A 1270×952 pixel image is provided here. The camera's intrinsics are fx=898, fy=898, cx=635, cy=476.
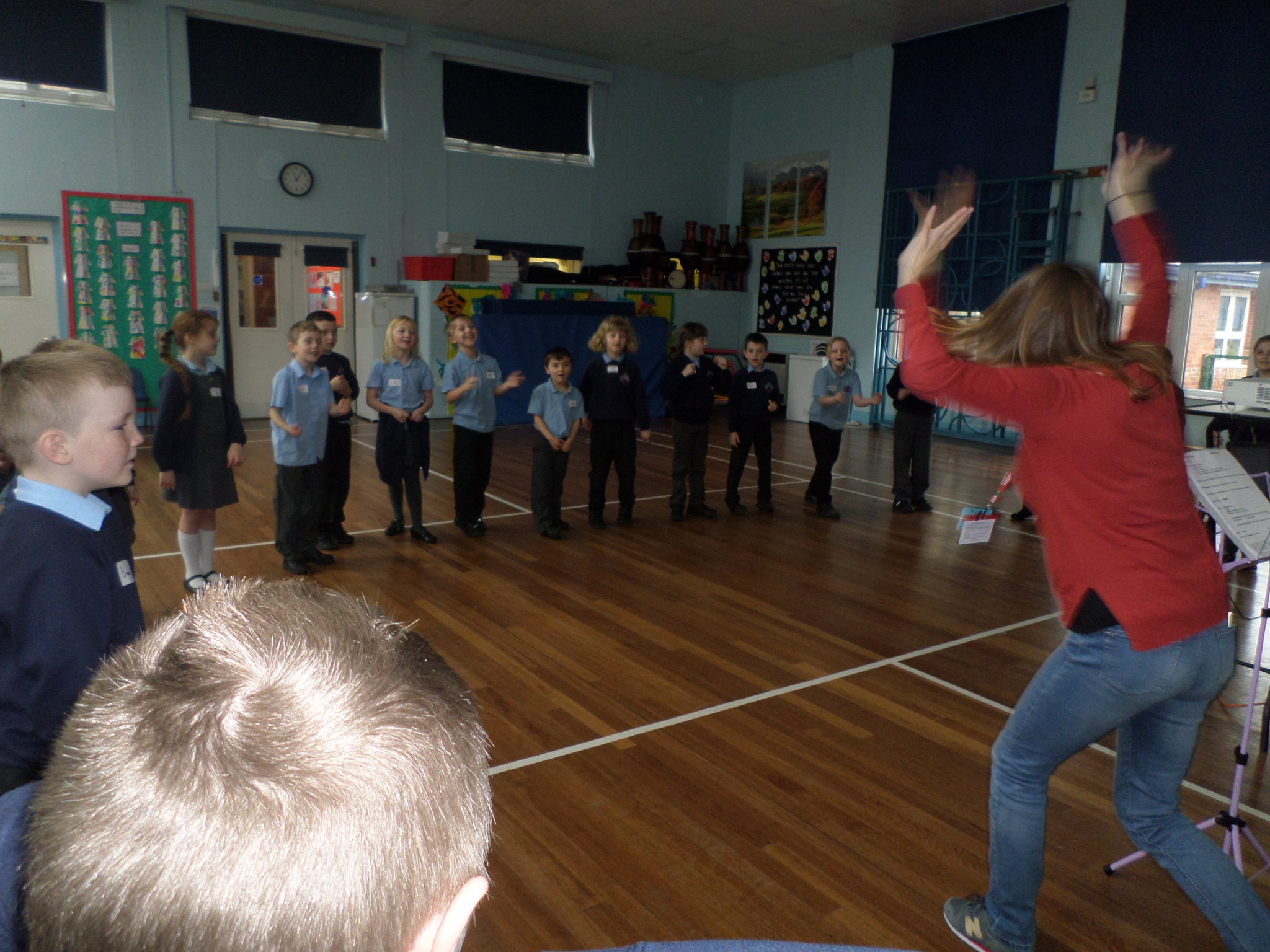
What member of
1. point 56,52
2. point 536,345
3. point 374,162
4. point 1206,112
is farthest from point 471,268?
point 1206,112

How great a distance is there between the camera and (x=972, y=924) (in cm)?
219

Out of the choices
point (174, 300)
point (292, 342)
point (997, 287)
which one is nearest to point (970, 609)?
point (292, 342)

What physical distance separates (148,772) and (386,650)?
15cm

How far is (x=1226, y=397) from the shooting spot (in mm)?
6414

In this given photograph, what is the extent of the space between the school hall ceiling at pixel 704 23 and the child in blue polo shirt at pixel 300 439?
7.33 metres

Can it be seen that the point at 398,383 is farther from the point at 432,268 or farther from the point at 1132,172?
the point at 432,268

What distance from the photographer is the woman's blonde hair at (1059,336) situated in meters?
1.79

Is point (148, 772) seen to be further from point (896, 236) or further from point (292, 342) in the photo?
point (896, 236)

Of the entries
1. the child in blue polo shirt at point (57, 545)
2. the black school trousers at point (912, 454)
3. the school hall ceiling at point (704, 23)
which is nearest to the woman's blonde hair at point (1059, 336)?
the child in blue polo shirt at point (57, 545)

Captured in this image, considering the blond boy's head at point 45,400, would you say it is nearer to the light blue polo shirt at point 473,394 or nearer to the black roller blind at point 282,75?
the light blue polo shirt at point 473,394

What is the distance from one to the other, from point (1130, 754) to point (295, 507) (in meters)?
4.35

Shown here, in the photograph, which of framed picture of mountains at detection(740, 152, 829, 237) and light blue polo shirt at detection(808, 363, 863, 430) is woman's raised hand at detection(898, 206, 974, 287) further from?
framed picture of mountains at detection(740, 152, 829, 237)

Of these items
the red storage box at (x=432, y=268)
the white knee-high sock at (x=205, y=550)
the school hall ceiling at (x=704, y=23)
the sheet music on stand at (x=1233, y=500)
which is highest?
the school hall ceiling at (x=704, y=23)

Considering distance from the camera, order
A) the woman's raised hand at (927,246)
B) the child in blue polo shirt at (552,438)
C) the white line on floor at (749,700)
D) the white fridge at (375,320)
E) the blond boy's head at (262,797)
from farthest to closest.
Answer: the white fridge at (375,320) → the child in blue polo shirt at (552,438) → the white line on floor at (749,700) → the woman's raised hand at (927,246) → the blond boy's head at (262,797)
